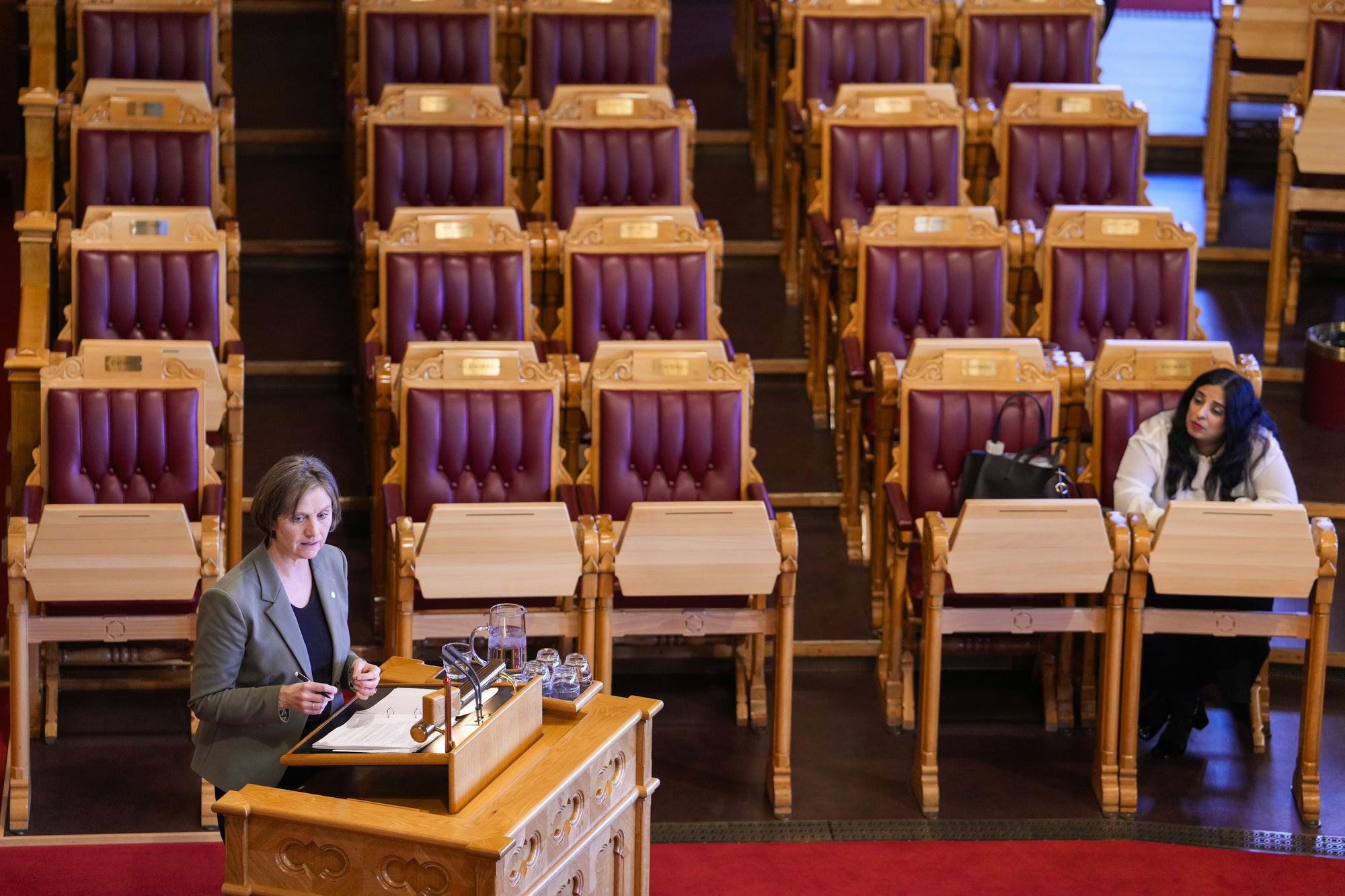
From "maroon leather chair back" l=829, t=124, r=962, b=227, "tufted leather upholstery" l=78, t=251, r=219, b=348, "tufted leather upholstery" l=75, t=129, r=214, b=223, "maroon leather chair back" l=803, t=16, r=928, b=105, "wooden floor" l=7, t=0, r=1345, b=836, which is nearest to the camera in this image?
"wooden floor" l=7, t=0, r=1345, b=836

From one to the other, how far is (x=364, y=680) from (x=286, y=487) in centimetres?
26

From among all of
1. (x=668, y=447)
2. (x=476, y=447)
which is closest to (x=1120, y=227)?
(x=668, y=447)

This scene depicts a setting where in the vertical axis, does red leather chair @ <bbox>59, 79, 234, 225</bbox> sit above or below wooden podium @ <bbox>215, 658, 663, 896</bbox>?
above

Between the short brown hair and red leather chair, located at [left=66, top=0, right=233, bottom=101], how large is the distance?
3107 millimetres

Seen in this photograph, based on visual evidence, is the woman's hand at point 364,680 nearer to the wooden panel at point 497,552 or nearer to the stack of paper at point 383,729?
the stack of paper at point 383,729

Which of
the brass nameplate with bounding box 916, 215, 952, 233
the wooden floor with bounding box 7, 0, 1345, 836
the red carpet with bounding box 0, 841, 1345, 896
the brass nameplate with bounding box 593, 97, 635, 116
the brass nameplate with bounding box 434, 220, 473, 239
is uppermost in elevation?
the brass nameplate with bounding box 593, 97, 635, 116

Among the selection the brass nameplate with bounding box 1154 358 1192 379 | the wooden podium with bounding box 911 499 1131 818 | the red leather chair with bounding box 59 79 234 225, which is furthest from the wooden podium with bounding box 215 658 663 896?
the red leather chair with bounding box 59 79 234 225

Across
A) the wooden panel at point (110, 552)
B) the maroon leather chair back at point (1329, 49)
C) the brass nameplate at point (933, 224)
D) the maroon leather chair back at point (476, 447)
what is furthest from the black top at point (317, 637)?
the maroon leather chair back at point (1329, 49)

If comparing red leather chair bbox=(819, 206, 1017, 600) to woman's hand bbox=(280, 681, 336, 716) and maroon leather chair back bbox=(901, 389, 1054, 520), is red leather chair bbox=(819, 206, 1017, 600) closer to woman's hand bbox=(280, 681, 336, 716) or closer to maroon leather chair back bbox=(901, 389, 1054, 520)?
maroon leather chair back bbox=(901, 389, 1054, 520)

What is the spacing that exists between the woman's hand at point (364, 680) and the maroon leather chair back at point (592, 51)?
321cm

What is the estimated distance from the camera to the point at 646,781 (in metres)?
2.46

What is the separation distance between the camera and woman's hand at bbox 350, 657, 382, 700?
2174mm

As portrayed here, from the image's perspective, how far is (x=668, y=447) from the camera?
365cm

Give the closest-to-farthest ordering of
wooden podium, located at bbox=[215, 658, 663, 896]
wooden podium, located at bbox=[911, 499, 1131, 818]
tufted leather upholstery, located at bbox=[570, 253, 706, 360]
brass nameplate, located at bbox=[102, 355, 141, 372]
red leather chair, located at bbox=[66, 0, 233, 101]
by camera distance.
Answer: wooden podium, located at bbox=[215, 658, 663, 896] < wooden podium, located at bbox=[911, 499, 1131, 818] < brass nameplate, located at bbox=[102, 355, 141, 372] < tufted leather upholstery, located at bbox=[570, 253, 706, 360] < red leather chair, located at bbox=[66, 0, 233, 101]
